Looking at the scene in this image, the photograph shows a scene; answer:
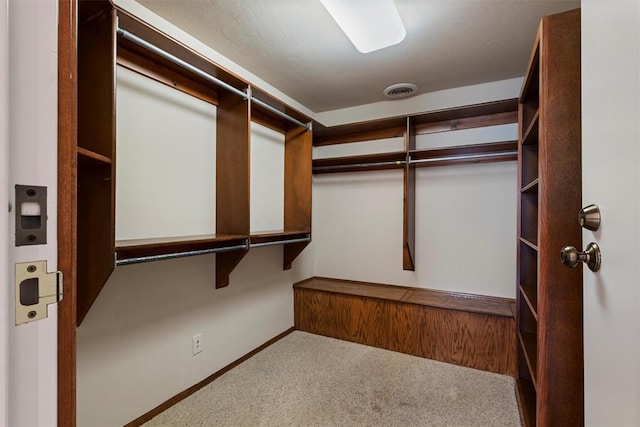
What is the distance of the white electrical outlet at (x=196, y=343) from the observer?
193cm

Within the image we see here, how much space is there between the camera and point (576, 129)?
1.17 m

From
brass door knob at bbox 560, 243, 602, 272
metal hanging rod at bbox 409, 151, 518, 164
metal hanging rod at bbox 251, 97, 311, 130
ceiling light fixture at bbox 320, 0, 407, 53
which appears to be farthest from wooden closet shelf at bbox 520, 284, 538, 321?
metal hanging rod at bbox 251, 97, 311, 130

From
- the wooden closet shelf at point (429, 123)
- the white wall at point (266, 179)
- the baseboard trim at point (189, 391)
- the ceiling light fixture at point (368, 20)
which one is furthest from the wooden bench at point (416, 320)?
the ceiling light fixture at point (368, 20)

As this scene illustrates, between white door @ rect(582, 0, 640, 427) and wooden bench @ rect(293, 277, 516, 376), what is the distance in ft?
4.85

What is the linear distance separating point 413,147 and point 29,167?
8.52 feet

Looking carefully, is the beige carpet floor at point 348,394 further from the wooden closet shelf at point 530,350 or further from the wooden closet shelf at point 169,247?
the wooden closet shelf at point 169,247

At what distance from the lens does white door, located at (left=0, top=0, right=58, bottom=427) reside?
1.22 feet

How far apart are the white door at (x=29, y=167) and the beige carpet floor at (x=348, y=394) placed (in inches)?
60.1

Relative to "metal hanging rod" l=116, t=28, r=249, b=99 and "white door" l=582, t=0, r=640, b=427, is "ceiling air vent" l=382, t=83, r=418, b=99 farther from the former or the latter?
"white door" l=582, t=0, r=640, b=427

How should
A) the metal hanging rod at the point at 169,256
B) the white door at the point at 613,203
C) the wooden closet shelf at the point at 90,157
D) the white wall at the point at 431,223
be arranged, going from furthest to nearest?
the white wall at the point at 431,223 < the metal hanging rod at the point at 169,256 < the wooden closet shelf at the point at 90,157 < the white door at the point at 613,203

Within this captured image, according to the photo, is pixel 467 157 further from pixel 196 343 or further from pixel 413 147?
pixel 196 343

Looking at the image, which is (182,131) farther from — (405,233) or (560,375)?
(560,375)

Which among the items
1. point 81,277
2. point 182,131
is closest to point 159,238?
point 81,277

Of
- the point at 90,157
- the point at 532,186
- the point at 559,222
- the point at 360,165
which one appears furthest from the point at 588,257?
the point at 360,165
